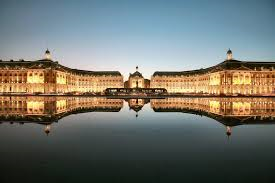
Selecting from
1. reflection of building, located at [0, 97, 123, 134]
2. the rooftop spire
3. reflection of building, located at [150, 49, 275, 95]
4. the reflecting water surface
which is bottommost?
the reflecting water surface

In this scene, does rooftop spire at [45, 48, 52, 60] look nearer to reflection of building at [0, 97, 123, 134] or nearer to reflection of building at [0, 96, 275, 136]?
reflection of building at [0, 96, 275, 136]

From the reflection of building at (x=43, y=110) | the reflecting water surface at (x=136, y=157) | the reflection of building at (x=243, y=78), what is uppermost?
the reflection of building at (x=243, y=78)

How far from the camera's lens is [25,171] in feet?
25.9

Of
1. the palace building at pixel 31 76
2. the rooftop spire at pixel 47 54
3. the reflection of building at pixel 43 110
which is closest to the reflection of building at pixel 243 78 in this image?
the palace building at pixel 31 76

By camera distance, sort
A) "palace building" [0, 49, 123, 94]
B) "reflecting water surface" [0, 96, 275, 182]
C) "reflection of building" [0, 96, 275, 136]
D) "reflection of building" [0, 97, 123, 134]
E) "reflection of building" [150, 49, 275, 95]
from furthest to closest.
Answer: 1. "palace building" [0, 49, 123, 94]
2. "reflection of building" [150, 49, 275, 95]
3. "reflection of building" [0, 96, 275, 136]
4. "reflection of building" [0, 97, 123, 134]
5. "reflecting water surface" [0, 96, 275, 182]

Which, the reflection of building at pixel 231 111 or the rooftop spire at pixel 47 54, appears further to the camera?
the rooftop spire at pixel 47 54

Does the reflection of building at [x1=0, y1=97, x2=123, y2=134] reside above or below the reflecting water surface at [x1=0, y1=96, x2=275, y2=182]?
above

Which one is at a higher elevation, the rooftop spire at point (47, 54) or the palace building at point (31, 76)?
the rooftop spire at point (47, 54)

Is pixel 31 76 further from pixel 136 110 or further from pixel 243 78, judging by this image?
pixel 136 110

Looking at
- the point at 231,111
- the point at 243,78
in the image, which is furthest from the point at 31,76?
the point at 231,111

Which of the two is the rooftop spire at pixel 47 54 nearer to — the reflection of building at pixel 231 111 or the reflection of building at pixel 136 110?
the reflection of building at pixel 136 110

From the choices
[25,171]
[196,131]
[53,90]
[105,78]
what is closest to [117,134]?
[196,131]

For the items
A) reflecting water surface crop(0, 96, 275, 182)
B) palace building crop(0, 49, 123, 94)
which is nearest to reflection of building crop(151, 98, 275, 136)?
reflecting water surface crop(0, 96, 275, 182)

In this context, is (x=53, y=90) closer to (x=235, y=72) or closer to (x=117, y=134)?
(x=235, y=72)
